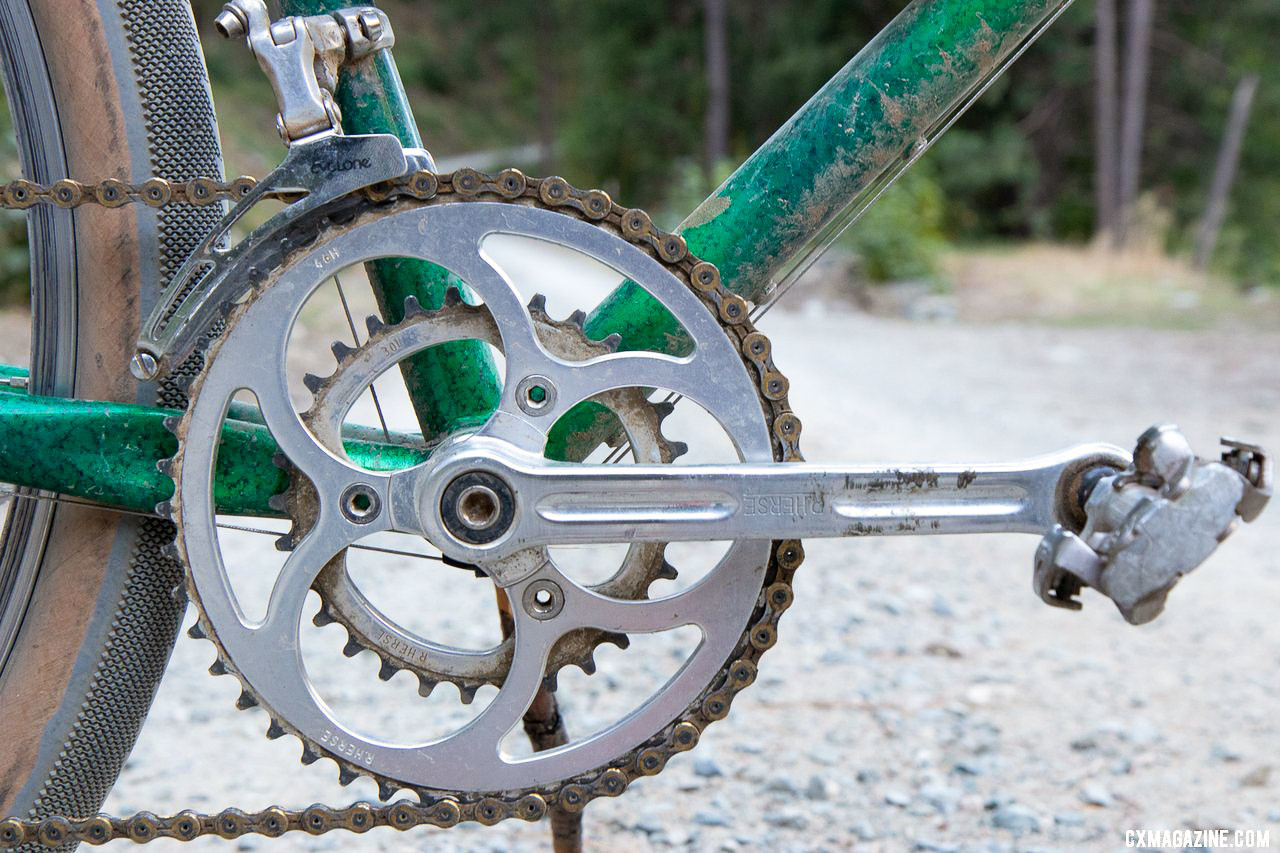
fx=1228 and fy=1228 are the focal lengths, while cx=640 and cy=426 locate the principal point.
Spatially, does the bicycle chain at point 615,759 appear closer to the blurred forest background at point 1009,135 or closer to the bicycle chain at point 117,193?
the bicycle chain at point 117,193

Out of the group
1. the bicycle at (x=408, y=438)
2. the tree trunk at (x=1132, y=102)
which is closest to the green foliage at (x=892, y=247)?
the tree trunk at (x=1132, y=102)

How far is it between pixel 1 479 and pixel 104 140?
1.38 feet

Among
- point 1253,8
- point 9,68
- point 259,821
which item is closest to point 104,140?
point 9,68

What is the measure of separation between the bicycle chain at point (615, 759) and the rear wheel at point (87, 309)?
52mm

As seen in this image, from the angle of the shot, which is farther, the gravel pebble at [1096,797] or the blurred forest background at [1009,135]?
the blurred forest background at [1009,135]

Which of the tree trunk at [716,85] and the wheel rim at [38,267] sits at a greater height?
the tree trunk at [716,85]

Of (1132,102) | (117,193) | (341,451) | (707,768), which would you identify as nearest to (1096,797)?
(707,768)

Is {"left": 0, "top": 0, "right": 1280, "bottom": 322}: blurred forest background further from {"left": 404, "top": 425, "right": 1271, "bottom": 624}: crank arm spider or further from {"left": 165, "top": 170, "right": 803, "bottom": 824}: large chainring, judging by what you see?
{"left": 165, "top": 170, "right": 803, "bottom": 824}: large chainring

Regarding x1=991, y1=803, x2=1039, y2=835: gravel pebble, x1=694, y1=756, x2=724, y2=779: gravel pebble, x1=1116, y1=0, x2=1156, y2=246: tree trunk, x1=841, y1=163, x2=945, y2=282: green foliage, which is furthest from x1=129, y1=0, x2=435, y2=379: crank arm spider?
x1=1116, y1=0, x2=1156, y2=246: tree trunk

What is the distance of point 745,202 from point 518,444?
429 millimetres

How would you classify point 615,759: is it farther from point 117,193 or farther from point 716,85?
point 716,85

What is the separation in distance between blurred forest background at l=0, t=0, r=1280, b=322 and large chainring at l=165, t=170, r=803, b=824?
10.5 meters

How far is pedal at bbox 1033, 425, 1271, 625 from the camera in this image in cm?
129

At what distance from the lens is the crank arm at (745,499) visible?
1362 mm
